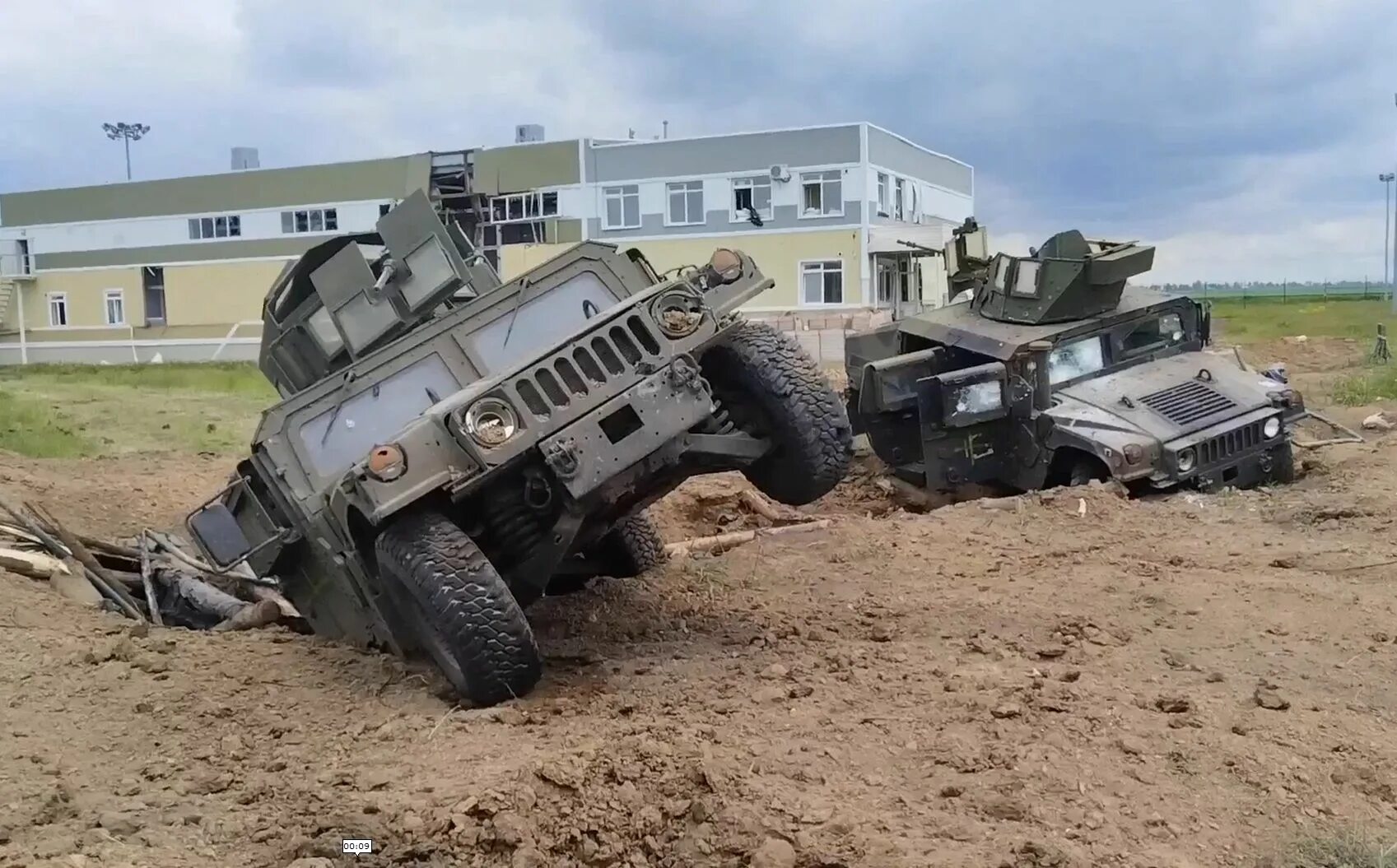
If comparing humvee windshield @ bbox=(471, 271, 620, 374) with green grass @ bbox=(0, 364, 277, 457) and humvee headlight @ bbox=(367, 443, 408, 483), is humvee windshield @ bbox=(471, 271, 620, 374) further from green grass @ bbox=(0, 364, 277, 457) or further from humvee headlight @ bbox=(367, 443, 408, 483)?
green grass @ bbox=(0, 364, 277, 457)

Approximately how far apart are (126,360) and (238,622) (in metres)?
34.2

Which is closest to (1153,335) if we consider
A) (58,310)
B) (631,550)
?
(631,550)

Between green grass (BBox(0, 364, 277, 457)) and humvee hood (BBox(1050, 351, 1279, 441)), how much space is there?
9.56 m

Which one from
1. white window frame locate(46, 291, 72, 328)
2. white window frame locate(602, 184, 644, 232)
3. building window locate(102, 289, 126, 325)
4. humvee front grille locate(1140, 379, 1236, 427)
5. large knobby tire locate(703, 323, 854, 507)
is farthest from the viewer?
white window frame locate(46, 291, 72, 328)

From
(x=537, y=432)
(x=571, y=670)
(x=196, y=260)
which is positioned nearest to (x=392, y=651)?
(x=571, y=670)

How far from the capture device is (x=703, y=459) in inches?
227

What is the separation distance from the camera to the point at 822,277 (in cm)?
3234

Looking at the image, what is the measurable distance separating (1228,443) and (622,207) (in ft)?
84.2

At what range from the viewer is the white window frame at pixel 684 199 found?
32.8 meters

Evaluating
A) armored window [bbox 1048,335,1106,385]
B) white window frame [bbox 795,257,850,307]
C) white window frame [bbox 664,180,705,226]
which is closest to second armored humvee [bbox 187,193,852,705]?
armored window [bbox 1048,335,1106,385]

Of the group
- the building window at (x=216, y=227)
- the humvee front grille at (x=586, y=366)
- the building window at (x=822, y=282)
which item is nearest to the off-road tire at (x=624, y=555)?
the humvee front grille at (x=586, y=366)

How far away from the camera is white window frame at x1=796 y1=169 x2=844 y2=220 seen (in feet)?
102

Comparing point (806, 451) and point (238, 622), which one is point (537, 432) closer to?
point (806, 451)

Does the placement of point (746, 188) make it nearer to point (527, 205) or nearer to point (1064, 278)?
point (527, 205)
